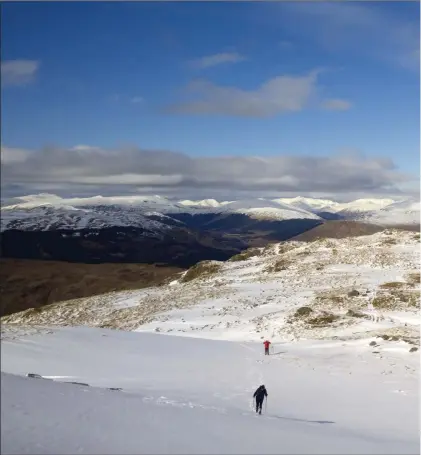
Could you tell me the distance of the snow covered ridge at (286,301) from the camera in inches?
1612

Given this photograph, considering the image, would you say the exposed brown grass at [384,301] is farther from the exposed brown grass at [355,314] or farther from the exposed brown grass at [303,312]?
the exposed brown grass at [303,312]

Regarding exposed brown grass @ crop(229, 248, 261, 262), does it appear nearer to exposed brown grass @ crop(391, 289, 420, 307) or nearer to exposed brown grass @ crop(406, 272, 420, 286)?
exposed brown grass @ crop(406, 272, 420, 286)

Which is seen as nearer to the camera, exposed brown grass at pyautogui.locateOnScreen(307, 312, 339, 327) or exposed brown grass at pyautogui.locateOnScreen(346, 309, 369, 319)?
exposed brown grass at pyautogui.locateOnScreen(307, 312, 339, 327)

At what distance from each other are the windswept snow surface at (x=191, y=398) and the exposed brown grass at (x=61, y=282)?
76643mm

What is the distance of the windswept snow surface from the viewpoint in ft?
41.1

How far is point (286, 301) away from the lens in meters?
50.7

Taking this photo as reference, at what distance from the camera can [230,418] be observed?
16.6 meters

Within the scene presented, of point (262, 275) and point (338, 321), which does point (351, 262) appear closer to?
point (262, 275)

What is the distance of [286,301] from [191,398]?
31911 millimetres

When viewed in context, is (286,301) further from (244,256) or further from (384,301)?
(244,256)

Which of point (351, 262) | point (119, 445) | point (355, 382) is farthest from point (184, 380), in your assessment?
point (351, 262)

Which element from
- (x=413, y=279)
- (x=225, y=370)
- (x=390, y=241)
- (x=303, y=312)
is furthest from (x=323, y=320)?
(x=390, y=241)

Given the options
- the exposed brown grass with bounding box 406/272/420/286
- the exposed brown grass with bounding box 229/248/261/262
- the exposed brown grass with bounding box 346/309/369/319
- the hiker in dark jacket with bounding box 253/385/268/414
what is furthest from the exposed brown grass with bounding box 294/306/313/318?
the exposed brown grass with bounding box 229/248/261/262

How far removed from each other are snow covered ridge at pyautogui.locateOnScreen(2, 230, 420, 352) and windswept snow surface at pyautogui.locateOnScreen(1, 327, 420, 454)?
6139 mm
